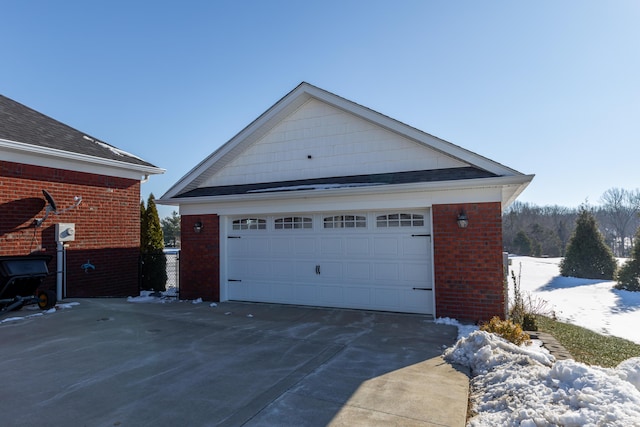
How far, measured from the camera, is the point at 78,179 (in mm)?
9352

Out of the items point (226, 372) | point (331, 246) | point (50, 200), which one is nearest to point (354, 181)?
point (331, 246)

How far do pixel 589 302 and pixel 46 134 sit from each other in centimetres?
1975

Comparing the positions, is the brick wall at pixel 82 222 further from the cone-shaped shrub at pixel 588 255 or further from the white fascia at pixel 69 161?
the cone-shaped shrub at pixel 588 255

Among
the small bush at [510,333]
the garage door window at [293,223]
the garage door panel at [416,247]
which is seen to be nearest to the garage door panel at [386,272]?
the garage door panel at [416,247]

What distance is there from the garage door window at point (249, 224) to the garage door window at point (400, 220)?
3.14 meters

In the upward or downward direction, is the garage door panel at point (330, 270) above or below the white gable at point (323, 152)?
below

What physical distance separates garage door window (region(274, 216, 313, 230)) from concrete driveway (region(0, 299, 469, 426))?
246 cm

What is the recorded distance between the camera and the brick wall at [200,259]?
31.5 feet

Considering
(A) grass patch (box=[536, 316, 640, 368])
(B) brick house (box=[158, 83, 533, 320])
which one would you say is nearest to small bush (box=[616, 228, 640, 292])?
(A) grass patch (box=[536, 316, 640, 368])

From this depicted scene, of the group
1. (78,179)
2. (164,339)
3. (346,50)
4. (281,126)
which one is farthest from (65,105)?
(164,339)

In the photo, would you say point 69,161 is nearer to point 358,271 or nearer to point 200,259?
point 200,259

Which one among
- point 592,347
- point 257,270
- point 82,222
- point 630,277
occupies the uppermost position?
point 82,222

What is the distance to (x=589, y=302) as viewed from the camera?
14258 millimetres

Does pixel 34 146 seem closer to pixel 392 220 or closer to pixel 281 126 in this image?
pixel 281 126
